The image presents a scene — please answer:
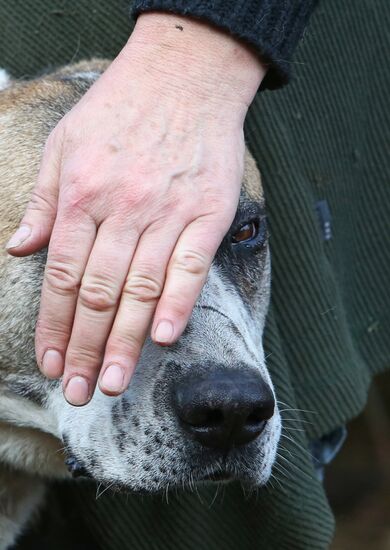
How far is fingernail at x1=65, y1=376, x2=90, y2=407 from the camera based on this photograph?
1488 mm

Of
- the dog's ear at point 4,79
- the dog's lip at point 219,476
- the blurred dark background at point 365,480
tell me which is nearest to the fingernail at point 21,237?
the dog's lip at point 219,476

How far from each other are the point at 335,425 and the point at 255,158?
2.40ft

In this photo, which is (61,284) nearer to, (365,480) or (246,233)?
(246,233)

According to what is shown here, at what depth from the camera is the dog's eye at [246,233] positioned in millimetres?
2063

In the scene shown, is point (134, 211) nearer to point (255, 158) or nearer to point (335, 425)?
point (255, 158)

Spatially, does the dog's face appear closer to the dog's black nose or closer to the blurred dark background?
the dog's black nose

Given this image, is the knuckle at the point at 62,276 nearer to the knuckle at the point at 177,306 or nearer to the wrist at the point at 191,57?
the knuckle at the point at 177,306

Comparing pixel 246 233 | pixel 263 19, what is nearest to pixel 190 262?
pixel 263 19

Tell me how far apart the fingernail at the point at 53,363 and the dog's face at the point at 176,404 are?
0.21 m

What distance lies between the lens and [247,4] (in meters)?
1.69

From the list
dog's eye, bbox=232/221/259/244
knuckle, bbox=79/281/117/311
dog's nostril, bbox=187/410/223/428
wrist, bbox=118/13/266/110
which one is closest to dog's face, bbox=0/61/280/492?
dog's nostril, bbox=187/410/223/428

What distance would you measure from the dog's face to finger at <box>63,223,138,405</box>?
0.20 meters

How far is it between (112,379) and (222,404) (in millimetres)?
228

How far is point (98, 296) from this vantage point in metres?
1.44
